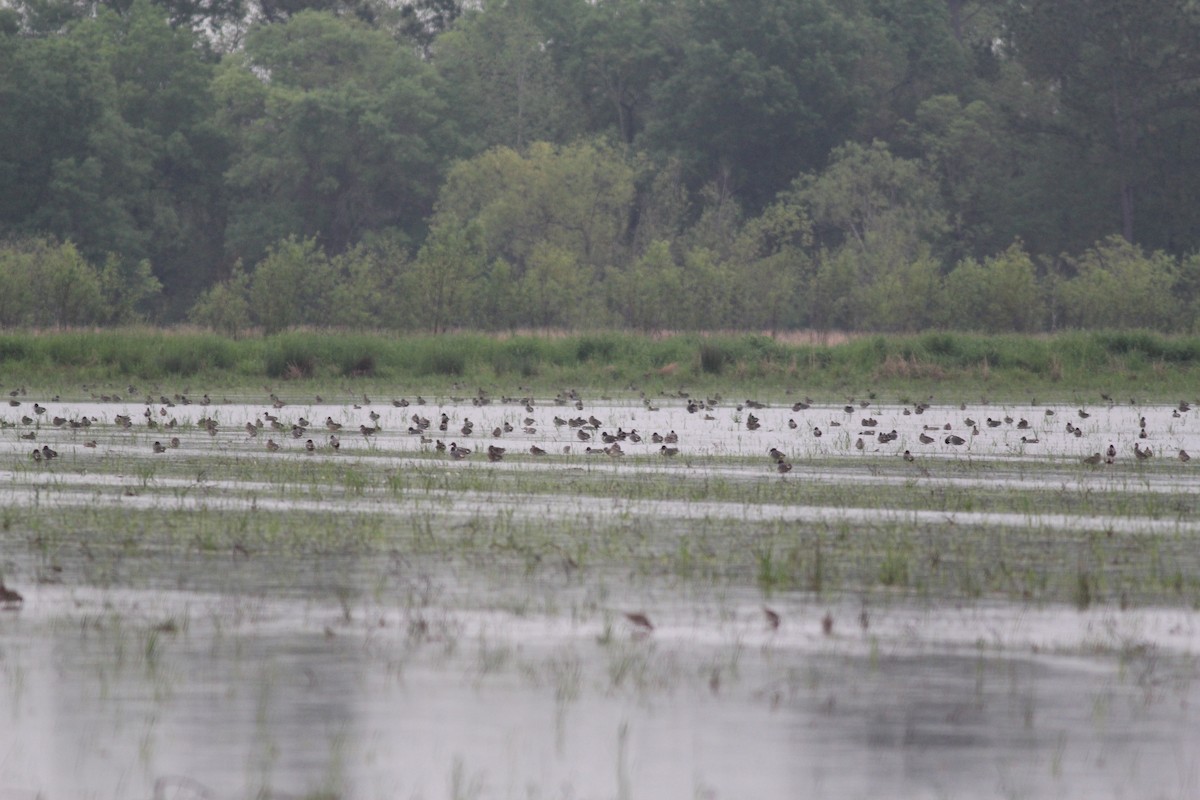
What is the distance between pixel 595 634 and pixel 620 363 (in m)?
32.3

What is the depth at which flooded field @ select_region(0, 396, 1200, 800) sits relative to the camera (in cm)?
627

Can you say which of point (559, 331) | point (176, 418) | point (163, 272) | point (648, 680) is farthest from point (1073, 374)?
point (163, 272)

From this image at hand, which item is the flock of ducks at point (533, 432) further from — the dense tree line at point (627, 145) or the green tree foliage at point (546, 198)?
the green tree foliage at point (546, 198)

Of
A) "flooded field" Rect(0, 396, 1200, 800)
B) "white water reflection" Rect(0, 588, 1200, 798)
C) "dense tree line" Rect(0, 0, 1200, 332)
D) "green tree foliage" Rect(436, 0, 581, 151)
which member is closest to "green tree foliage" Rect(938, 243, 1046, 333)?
"dense tree line" Rect(0, 0, 1200, 332)

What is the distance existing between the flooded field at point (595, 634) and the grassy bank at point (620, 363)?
19.5 meters

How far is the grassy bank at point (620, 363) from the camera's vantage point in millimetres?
36250

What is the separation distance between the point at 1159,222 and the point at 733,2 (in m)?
20.9

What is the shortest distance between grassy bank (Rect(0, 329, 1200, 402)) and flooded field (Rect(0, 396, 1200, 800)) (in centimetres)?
1954

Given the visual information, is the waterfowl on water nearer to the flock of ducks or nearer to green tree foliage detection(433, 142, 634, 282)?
the flock of ducks

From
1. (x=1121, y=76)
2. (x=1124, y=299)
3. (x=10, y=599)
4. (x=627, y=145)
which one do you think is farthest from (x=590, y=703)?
(x=627, y=145)

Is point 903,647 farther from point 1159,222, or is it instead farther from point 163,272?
point 163,272

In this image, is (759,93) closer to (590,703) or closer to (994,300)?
(994,300)

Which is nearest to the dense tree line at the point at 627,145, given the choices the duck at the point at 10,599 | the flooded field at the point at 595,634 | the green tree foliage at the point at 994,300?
the green tree foliage at the point at 994,300

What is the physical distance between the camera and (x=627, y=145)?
8100 cm
